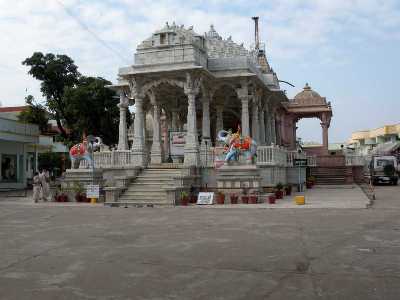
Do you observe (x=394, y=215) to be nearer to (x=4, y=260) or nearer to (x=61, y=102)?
(x=4, y=260)

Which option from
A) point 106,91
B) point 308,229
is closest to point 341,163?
point 106,91

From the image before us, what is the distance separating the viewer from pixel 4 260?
7723 mm

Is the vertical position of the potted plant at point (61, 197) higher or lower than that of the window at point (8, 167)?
lower

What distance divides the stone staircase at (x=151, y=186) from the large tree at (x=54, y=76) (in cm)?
1405

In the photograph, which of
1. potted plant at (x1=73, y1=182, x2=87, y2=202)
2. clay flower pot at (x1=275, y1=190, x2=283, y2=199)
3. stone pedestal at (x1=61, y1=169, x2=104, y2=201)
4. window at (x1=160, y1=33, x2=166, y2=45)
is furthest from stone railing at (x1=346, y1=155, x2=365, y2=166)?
potted plant at (x1=73, y1=182, x2=87, y2=202)

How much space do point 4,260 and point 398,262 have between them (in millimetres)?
6325

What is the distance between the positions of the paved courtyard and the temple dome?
83.8 ft

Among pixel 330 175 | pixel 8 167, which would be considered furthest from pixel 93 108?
pixel 330 175

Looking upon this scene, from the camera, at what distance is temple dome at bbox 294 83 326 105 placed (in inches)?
1489

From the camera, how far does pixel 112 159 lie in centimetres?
2239

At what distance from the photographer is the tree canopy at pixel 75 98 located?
30844mm

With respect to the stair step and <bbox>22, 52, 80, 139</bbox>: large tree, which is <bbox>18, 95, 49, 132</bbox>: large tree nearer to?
<bbox>22, 52, 80, 139</bbox>: large tree

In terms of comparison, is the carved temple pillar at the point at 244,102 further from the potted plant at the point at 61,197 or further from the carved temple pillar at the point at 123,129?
the potted plant at the point at 61,197

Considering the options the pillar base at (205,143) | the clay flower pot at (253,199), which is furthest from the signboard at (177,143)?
the clay flower pot at (253,199)
